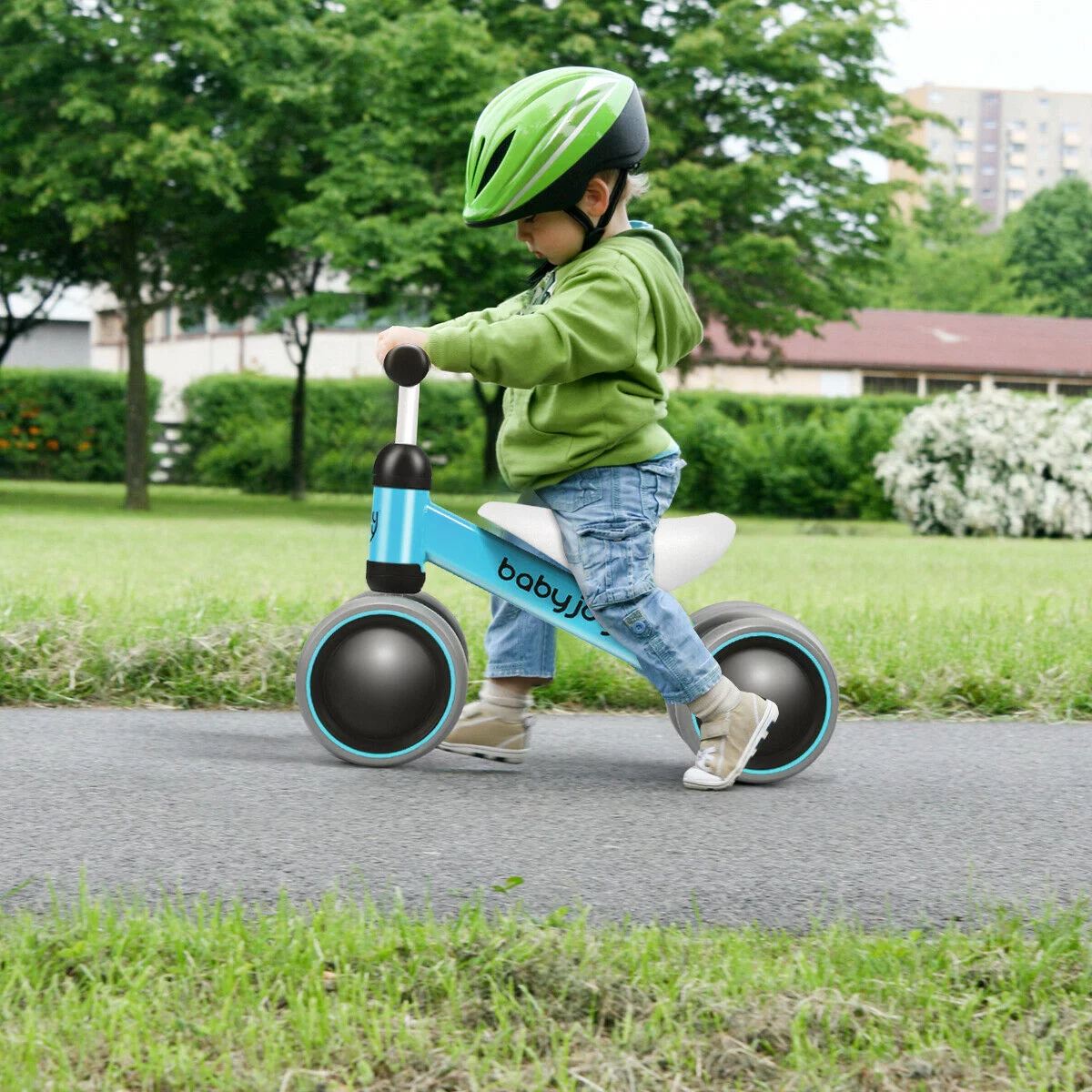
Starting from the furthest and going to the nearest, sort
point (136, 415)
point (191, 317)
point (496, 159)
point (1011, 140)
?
1. point (1011, 140)
2. point (191, 317)
3. point (136, 415)
4. point (496, 159)

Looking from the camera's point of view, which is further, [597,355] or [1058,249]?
[1058,249]

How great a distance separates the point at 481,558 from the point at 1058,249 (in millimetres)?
66136

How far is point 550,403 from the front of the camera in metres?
3.49

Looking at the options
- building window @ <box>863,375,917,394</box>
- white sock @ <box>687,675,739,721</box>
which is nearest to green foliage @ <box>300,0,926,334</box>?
white sock @ <box>687,675,739,721</box>

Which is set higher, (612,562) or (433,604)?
(612,562)

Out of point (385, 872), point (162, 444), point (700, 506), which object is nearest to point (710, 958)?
point (385, 872)

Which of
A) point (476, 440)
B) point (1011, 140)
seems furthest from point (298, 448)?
point (1011, 140)

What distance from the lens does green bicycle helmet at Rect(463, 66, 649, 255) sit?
3.38 m

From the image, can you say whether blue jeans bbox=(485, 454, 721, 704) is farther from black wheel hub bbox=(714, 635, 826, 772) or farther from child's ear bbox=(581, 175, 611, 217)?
child's ear bbox=(581, 175, 611, 217)

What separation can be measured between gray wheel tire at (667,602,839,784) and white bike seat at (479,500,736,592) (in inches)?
6.2

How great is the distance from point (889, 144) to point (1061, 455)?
5.33 meters

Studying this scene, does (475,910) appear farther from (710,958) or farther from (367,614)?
(367,614)

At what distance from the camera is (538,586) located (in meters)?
3.61

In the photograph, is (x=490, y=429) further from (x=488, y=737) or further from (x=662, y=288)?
(x=662, y=288)
